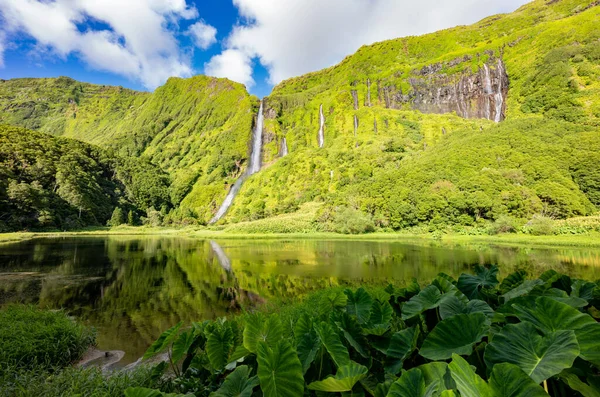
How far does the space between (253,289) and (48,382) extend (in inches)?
448

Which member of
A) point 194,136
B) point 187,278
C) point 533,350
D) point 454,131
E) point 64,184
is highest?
point 194,136

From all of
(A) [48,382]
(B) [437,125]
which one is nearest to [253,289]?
(A) [48,382]

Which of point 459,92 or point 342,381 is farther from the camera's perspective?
point 459,92

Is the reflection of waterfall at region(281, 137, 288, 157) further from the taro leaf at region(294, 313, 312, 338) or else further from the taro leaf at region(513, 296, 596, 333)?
the taro leaf at region(513, 296, 596, 333)

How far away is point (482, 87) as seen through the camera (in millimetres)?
102812

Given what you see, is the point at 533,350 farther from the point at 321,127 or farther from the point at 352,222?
the point at 321,127

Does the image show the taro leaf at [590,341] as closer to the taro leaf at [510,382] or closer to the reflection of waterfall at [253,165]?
the taro leaf at [510,382]

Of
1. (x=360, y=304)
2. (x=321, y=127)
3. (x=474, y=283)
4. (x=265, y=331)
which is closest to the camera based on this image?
(x=265, y=331)

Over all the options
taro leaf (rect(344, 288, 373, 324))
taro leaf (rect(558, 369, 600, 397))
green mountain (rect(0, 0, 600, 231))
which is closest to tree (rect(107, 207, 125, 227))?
green mountain (rect(0, 0, 600, 231))

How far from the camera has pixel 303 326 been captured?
2.99 m

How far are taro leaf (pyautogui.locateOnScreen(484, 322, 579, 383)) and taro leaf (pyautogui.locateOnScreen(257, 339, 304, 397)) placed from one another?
1.08 m

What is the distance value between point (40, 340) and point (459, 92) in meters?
124

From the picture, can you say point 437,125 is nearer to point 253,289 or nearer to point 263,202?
point 263,202

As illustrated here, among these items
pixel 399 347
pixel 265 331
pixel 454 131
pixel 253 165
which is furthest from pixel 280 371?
pixel 253 165
